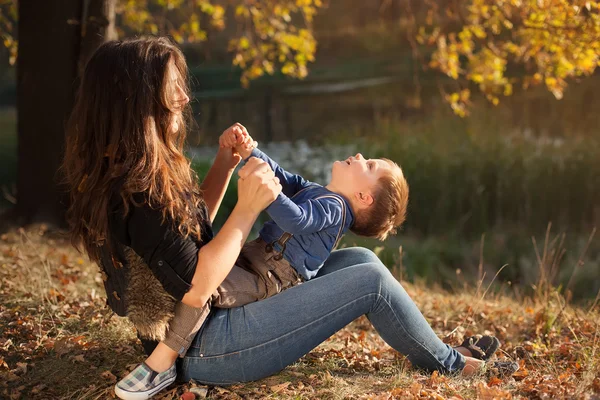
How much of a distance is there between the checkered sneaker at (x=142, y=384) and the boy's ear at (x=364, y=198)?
1125 mm

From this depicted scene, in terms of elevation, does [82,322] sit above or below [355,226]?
below

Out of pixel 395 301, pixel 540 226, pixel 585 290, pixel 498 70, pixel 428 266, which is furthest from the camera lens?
pixel 540 226

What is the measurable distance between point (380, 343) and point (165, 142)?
2.09 metres

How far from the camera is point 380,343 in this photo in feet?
14.5

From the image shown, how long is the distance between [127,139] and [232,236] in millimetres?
546

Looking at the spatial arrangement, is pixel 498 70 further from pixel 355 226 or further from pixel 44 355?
pixel 44 355

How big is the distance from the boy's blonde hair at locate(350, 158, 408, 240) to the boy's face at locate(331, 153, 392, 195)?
3 centimetres

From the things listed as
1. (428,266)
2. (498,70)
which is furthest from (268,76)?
(498,70)

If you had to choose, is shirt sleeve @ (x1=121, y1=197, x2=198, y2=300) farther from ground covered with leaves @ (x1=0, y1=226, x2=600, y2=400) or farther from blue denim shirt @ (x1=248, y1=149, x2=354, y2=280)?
ground covered with leaves @ (x1=0, y1=226, x2=600, y2=400)

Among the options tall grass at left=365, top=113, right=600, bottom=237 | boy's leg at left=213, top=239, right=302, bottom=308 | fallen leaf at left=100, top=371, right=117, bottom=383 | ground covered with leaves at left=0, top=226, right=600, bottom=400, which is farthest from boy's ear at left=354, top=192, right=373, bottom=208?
tall grass at left=365, top=113, right=600, bottom=237

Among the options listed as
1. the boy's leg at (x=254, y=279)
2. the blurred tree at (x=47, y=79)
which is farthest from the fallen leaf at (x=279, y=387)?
the blurred tree at (x=47, y=79)

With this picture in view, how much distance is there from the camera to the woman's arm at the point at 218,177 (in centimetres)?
347

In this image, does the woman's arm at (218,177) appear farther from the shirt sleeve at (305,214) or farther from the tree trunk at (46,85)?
the tree trunk at (46,85)

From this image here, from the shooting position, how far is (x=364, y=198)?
3.41 m
